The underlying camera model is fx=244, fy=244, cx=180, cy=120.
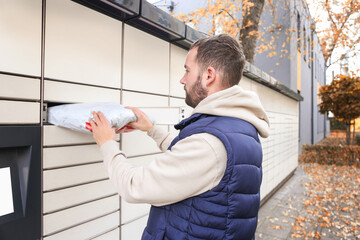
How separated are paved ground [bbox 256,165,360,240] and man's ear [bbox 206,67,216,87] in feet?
11.5

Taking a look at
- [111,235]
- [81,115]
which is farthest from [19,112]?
[111,235]

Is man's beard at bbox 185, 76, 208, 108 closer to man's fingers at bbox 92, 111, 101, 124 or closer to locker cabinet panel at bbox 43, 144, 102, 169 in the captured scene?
man's fingers at bbox 92, 111, 101, 124

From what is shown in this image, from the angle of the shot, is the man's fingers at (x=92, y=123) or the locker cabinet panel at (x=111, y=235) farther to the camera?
the locker cabinet panel at (x=111, y=235)

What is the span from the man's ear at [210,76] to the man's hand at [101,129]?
633 mm

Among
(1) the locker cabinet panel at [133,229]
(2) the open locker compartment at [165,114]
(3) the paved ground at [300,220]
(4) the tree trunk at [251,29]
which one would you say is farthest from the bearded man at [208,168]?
(4) the tree trunk at [251,29]

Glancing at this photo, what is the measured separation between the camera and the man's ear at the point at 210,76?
141 centimetres

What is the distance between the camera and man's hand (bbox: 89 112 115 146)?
1.42 meters

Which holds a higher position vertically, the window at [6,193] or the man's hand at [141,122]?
the man's hand at [141,122]

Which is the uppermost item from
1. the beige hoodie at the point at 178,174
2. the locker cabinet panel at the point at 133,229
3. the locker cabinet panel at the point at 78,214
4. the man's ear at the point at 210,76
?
the man's ear at the point at 210,76

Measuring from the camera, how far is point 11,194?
139cm

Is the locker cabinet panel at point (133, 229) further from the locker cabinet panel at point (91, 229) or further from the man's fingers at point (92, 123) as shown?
the man's fingers at point (92, 123)

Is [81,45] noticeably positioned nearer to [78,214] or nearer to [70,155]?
[70,155]

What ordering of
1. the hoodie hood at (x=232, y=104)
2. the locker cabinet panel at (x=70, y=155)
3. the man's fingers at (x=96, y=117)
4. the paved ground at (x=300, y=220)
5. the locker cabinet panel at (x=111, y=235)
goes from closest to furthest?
1. the hoodie hood at (x=232, y=104)
2. the man's fingers at (x=96, y=117)
3. the locker cabinet panel at (x=70, y=155)
4. the locker cabinet panel at (x=111, y=235)
5. the paved ground at (x=300, y=220)

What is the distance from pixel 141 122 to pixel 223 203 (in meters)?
0.92
